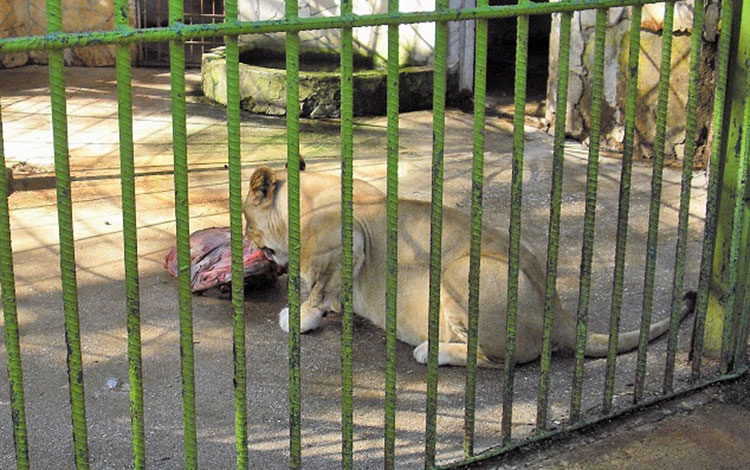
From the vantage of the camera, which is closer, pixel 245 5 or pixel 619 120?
pixel 619 120

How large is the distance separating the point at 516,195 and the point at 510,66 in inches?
377

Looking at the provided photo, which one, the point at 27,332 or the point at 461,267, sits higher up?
the point at 461,267

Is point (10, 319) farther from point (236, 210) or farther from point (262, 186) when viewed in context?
point (262, 186)

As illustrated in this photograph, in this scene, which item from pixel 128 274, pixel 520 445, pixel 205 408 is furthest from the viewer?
pixel 205 408

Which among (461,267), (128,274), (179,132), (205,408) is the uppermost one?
(179,132)

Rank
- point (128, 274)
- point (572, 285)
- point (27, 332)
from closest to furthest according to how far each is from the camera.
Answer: point (128, 274)
point (27, 332)
point (572, 285)

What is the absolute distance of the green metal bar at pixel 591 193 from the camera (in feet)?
10.9

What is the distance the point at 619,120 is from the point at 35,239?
15.6ft

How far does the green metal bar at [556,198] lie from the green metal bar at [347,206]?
73 cm

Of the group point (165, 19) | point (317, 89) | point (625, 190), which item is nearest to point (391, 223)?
point (625, 190)

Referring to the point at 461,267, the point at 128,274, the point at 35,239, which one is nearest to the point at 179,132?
the point at 128,274

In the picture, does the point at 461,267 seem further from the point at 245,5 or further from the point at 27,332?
the point at 245,5

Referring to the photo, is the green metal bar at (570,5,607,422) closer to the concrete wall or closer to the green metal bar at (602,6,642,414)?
the green metal bar at (602,6,642,414)

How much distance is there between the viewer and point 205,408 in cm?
403
